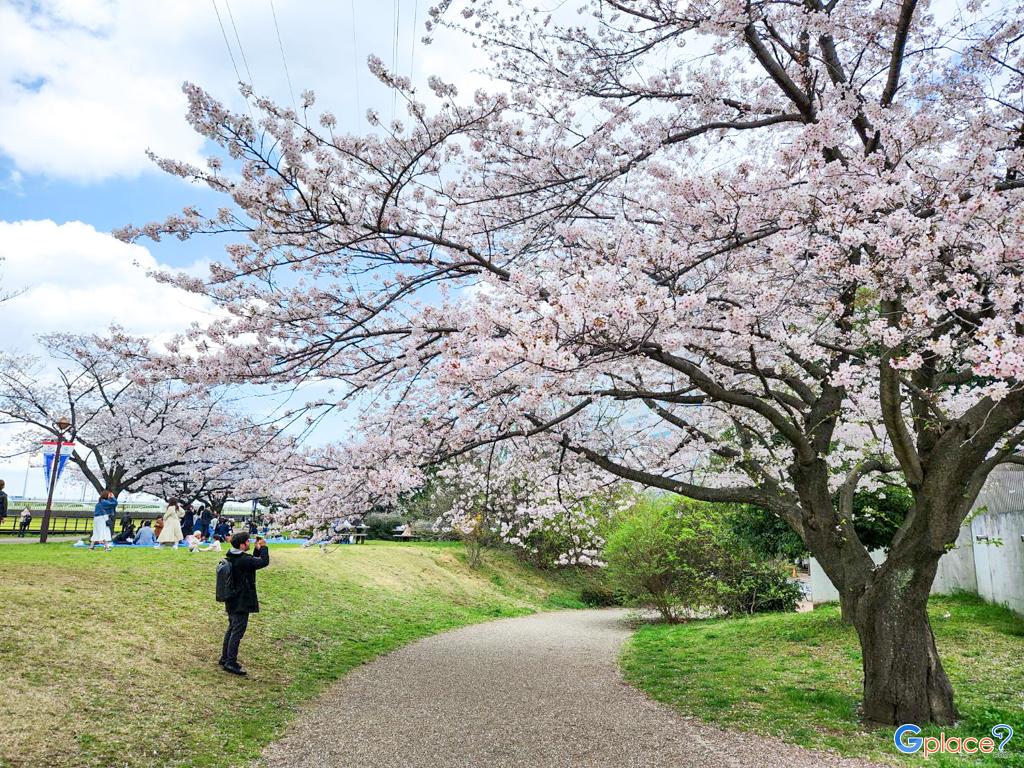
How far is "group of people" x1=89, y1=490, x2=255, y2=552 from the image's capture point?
561 inches

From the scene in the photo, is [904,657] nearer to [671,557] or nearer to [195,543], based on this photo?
[671,557]

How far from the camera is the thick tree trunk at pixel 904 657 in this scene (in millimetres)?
5715

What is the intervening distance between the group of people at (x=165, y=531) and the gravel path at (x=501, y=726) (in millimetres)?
6740

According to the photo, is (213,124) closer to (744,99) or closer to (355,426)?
(355,426)

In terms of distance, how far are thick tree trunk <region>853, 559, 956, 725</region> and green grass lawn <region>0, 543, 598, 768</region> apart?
549 cm

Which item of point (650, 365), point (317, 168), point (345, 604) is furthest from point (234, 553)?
point (345, 604)

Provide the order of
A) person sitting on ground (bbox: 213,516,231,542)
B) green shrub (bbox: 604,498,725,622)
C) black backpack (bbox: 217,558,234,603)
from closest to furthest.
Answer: black backpack (bbox: 217,558,234,603), green shrub (bbox: 604,498,725,622), person sitting on ground (bbox: 213,516,231,542)

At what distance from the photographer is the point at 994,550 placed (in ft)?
35.4

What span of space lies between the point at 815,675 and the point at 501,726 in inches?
182

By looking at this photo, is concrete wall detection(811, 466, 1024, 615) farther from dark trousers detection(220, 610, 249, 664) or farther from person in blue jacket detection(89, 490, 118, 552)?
person in blue jacket detection(89, 490, 118, 552)

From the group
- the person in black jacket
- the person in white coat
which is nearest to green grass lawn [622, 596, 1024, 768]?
the person in black jacket

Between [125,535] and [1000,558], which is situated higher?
[1000,558]

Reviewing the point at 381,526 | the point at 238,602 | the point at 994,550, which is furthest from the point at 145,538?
the point at 994,550

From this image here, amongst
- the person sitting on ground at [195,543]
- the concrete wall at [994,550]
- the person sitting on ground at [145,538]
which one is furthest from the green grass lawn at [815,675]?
the person sitting on ground at [145,538]
